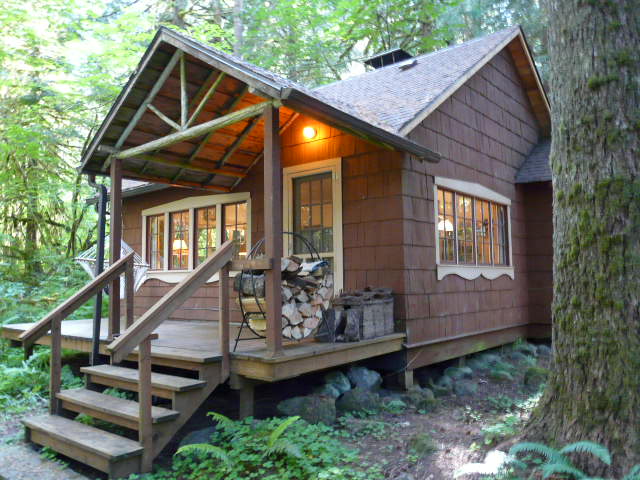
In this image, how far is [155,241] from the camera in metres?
9.19

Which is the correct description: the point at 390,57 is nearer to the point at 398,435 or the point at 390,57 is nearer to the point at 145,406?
the point at 398,435

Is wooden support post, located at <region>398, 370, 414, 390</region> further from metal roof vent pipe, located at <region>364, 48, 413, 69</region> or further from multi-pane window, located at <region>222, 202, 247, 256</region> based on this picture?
metal roof vent pipe, located at <region>364, 48, 413, 69</region>

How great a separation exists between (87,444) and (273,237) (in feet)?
6.78

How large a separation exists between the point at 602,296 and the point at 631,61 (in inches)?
62.3

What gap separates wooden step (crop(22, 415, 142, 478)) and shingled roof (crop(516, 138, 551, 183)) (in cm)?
767

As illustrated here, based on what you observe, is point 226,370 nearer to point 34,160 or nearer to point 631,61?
point 631,61

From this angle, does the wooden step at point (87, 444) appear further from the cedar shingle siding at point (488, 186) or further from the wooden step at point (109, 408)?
the cedar shingle siding at point (488, 186)

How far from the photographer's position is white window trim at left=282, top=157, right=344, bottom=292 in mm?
6422

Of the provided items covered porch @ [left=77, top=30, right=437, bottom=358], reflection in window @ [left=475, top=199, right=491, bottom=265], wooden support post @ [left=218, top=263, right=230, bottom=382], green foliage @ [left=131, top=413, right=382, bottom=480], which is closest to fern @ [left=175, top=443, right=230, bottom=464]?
green foliage @ [left=131, top=413, right=382, bottom=480]

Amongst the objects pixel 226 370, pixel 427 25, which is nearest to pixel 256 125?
pixel 226 370

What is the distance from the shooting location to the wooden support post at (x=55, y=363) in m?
4.55

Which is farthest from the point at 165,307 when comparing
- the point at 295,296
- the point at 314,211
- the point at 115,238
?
the point at 314,211

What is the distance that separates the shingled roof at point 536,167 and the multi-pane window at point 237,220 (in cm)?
493

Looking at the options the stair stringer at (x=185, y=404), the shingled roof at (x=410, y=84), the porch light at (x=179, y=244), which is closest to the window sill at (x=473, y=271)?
the shingled roof at (x=410, y=84)
